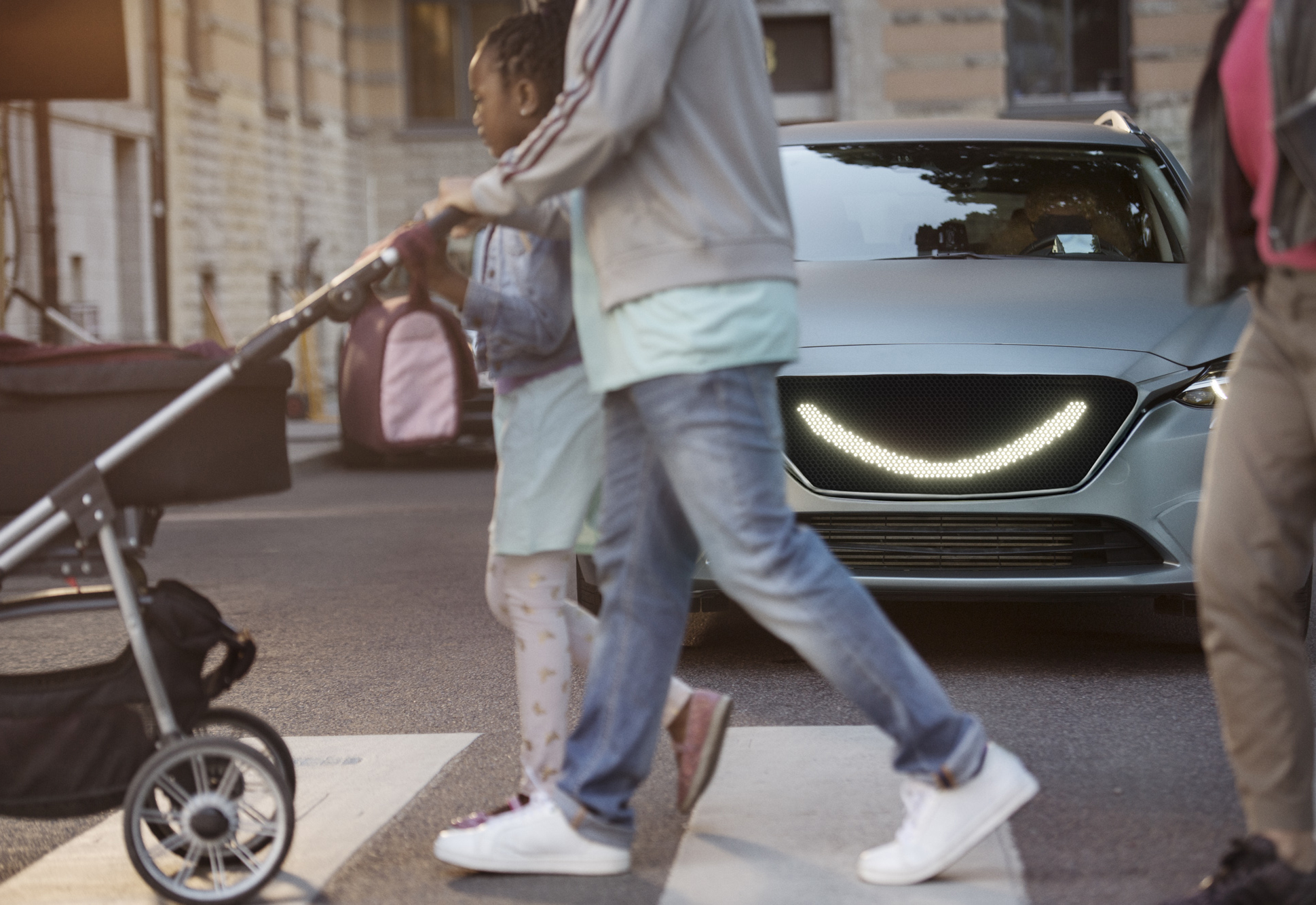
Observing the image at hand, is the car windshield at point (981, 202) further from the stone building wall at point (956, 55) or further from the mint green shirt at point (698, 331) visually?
the stone building wall at point (956, 55)

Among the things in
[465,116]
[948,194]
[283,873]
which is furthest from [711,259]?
[465,116]

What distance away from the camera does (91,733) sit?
331 centimetres

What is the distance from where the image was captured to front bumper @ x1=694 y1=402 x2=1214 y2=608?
15.7 ft

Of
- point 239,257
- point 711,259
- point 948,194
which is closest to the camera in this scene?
point 711,259

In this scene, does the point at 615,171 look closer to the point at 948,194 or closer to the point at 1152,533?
the point at 1152,533

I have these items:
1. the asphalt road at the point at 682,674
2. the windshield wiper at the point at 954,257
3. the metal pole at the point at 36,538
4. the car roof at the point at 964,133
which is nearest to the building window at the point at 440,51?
the asphalt road at the point at 682,674

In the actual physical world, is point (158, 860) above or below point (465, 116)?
below

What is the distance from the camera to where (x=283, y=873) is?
339 cm

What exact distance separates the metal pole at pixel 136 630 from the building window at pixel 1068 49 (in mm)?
22036

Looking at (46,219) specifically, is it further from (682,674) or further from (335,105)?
(682,674)

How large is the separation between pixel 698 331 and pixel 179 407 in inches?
36.8

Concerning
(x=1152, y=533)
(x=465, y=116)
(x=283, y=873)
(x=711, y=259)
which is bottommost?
(x=283, y=873)

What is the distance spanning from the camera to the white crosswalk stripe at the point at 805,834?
10.3 ft

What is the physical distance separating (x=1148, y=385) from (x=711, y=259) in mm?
2152
